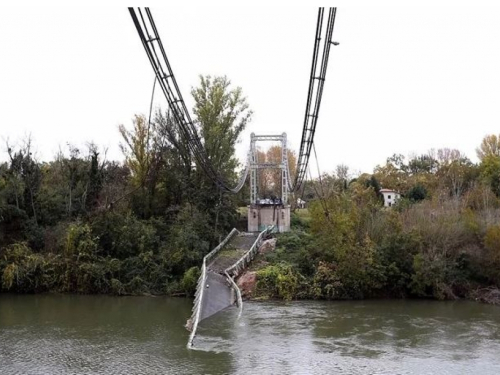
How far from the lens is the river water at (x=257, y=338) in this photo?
1619 cm

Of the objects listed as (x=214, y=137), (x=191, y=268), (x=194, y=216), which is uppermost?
(x=214, y=137)

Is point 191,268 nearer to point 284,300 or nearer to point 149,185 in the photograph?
point 284,300

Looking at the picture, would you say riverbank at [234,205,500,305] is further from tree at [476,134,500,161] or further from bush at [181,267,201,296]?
tree at [476,134,500,161]

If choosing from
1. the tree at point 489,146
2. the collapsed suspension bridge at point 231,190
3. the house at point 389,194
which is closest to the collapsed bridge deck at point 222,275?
the collapsed suspension bridge at point 231,190

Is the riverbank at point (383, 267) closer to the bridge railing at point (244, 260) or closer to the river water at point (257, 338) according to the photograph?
the bridge railing at point (244, 260)

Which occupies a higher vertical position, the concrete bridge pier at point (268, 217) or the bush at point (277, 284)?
the concrete bridge pier at point (268, 217)

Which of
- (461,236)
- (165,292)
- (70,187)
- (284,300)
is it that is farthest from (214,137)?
(461,236)

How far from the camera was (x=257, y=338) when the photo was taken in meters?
19.1

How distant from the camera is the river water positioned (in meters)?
16.2

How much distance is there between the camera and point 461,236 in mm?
28672

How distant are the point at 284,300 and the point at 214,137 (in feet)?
47.2

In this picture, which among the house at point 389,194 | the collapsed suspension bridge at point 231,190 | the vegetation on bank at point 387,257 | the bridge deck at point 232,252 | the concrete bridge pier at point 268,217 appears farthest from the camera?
the house at point 389,194

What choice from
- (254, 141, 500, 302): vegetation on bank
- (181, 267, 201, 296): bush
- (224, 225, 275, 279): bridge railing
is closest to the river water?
(254, 141, 500, 302): vegetation on bank

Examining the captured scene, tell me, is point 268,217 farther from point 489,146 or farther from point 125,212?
point 489,146
